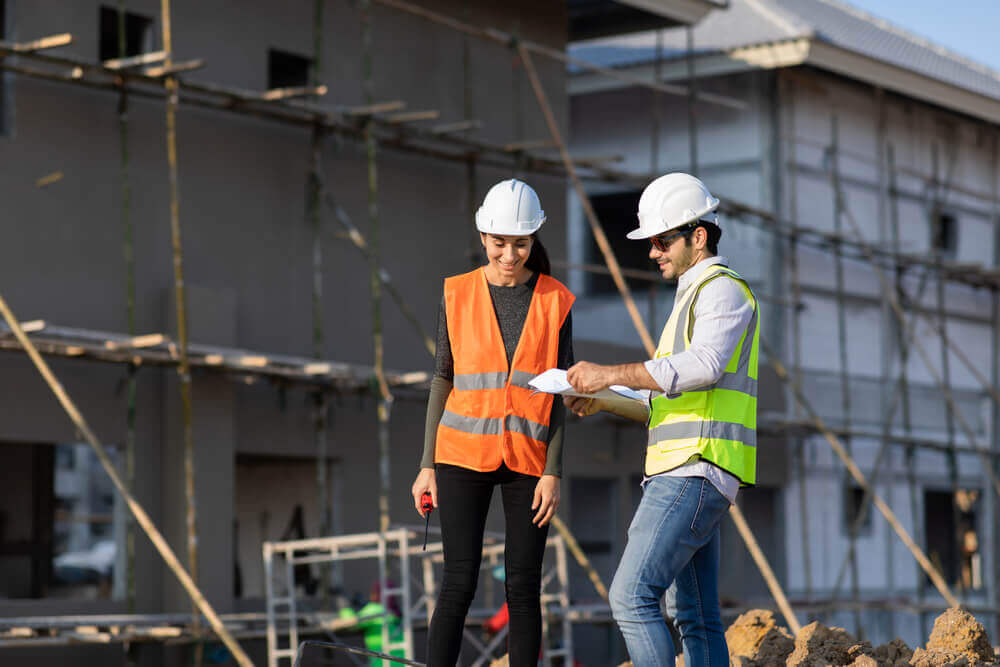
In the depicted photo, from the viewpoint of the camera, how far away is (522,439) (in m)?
5.10

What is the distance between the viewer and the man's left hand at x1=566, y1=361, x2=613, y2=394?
4.61m

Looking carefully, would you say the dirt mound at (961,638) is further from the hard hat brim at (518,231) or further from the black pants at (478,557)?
the hard hat brim at (518,231)

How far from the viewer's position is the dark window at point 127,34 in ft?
40.8

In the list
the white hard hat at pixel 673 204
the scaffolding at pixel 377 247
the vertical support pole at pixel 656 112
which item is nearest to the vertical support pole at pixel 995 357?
the scaffolding at pixel 377 247

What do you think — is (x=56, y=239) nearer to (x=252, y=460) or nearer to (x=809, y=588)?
(x=252, y=460)

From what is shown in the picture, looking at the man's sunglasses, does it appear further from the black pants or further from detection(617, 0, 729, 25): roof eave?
detection(617, 0, 729, 25): roof eave

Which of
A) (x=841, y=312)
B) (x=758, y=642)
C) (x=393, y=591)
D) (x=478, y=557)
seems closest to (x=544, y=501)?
(x=478, y=557)

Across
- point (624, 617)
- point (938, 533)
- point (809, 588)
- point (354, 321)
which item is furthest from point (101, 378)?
point (938, 533)

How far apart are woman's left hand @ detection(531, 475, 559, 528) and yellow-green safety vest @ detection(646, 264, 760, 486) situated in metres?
0.37

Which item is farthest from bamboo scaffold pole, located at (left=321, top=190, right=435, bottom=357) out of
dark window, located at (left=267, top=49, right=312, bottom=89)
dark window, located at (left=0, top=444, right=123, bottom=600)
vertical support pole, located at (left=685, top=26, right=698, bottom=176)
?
vertical support pole, located at (left=685, top=26, right=698, bottom=176)

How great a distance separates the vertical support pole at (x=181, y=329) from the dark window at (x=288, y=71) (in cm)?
186

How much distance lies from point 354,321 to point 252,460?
5.91 feet

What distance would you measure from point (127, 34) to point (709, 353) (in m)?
9.27

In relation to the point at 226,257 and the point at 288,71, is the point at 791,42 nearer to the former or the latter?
the point at 288,71
